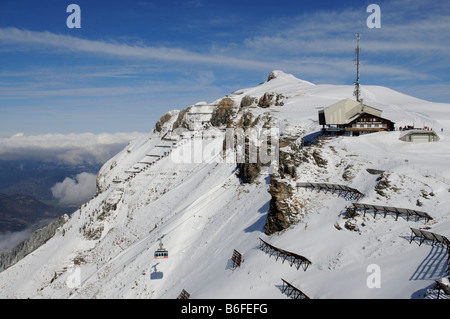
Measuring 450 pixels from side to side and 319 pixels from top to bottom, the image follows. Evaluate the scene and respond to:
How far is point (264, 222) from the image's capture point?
40.5m

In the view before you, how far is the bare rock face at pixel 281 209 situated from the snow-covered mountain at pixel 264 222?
0.13 metres

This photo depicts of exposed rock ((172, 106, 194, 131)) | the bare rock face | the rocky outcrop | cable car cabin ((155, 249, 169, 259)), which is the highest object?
exposed rock ((172, 106, 194, 131))

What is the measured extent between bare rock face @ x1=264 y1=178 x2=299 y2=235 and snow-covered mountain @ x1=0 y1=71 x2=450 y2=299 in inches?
5.2

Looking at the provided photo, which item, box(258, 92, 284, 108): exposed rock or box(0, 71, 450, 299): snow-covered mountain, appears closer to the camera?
box(0, 71, 450, 299): snow-covered mountain

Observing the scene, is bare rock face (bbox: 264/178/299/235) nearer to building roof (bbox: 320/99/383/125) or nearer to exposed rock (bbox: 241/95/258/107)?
building roof (bbox: 320/99/383/125)

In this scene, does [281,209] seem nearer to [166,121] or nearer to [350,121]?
[350,121]

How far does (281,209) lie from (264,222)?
16.9 ft

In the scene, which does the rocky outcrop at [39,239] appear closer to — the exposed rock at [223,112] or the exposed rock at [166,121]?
the exposed rock at [166,121]

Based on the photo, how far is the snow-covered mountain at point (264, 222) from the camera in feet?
86.5

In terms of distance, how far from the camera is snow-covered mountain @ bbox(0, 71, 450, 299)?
86.5 feet

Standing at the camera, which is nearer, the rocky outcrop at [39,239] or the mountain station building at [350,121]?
the mountain station building at [350,121]

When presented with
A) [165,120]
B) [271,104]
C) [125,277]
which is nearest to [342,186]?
[125,277]

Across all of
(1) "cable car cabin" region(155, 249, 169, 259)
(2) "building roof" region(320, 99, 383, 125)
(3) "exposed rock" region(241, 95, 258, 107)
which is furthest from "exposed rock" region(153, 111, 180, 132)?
(1) "cable car cabin" region(155, 249, 169, 259)

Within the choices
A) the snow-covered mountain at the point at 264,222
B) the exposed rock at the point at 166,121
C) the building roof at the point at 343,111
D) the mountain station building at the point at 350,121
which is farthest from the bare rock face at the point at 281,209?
the exposed rock at the point at 166,121
